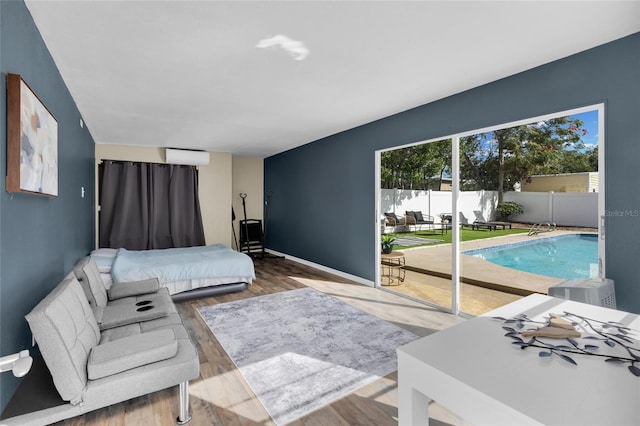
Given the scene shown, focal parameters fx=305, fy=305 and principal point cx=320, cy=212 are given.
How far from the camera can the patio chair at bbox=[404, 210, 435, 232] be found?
4.82 m

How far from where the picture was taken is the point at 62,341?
1528 millimetres

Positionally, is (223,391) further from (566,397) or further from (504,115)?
(504,115)

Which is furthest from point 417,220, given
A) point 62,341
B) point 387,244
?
point 62,341

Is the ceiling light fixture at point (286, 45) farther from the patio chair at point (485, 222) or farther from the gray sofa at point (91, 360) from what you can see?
the patio chair at point (485, 222)

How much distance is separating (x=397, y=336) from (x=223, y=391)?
1696mm

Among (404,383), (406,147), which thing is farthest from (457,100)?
(404,383)

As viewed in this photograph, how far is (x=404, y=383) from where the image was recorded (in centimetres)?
111

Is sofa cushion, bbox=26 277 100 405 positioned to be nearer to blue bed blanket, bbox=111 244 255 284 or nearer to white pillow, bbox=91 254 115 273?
blue bed blanket, bbox=111 244 255 284

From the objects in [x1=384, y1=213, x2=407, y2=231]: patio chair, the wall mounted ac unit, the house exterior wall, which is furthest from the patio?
the wall mounted ac unit

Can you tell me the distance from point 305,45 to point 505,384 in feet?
8.12

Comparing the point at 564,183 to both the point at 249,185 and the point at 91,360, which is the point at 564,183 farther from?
the point at 249,185

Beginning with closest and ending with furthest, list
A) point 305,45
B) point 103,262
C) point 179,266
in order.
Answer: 1. point 305,45
2. point 103,262
3. point 179,266

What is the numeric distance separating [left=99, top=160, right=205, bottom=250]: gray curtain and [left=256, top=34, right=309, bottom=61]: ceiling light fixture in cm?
497

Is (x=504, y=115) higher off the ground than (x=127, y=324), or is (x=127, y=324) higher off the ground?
(x=504, y=115)
